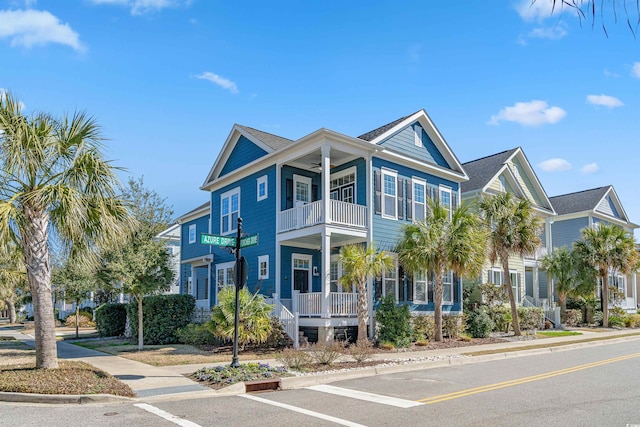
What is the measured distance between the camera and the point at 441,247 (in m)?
21.0

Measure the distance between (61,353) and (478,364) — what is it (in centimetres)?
1431

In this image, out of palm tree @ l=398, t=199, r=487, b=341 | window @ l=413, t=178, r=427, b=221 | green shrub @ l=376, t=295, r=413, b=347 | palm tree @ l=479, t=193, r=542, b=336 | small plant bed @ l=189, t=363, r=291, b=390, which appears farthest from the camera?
palm tree @ l=479, t=193, r=542, b=336

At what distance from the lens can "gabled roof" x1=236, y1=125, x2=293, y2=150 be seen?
77.9ft

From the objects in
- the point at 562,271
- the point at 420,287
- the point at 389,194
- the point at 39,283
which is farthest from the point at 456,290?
the point at 39,283

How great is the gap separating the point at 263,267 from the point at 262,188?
3.56 m

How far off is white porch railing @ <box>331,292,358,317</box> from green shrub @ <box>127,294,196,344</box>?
6809mm

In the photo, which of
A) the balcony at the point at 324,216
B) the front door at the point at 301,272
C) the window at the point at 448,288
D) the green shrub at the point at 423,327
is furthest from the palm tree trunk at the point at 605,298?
the front door at the point at 301,272

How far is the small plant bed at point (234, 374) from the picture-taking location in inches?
456

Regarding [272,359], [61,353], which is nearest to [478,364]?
[272,359]

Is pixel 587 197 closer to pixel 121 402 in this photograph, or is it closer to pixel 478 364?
pixel 478 364

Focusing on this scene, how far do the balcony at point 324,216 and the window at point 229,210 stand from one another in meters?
4.57

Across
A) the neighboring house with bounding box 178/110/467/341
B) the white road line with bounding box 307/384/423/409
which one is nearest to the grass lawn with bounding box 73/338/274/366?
the neighboring house with bounding box 178/110/467/341

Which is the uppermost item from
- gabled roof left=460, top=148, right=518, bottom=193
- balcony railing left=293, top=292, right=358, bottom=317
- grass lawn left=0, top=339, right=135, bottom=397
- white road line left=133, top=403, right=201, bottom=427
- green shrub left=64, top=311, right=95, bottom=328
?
gabled roof left=460, top=148, right=518, bottom=193

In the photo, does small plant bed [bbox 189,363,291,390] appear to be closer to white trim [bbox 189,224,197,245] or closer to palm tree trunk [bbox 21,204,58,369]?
A: palm tree trunk [bbox 21,204,58,369]
